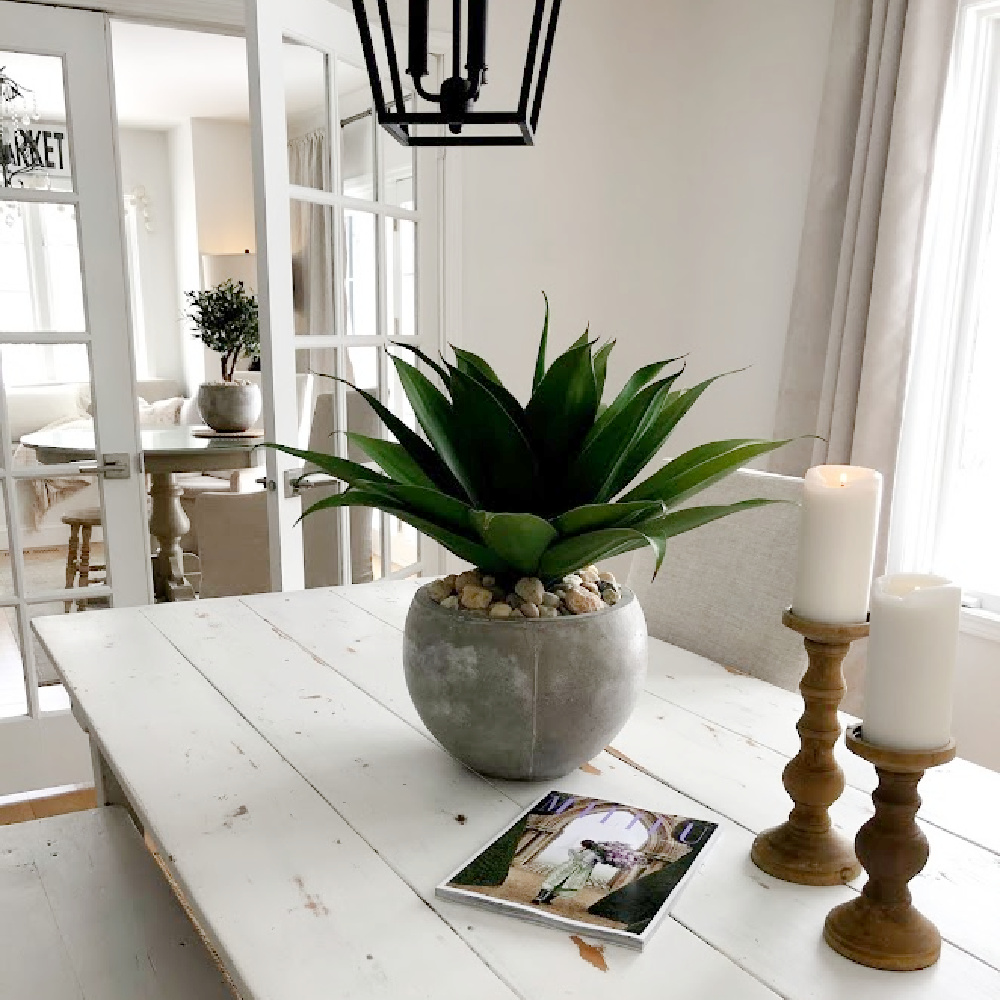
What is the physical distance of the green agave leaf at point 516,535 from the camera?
0.83 metres

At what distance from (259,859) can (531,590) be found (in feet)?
1.13

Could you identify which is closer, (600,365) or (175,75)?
(600,365)

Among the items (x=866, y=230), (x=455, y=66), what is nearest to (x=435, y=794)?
(x=455, y=66)

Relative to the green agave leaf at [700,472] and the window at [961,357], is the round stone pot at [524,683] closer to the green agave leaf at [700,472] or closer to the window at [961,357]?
the green agave leaf at [700,472]

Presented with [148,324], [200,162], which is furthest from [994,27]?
[148,324]

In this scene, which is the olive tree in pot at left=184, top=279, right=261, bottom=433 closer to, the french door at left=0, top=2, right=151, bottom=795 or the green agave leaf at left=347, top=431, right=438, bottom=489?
the french door at left=0, top=2, right=151, bottom=795

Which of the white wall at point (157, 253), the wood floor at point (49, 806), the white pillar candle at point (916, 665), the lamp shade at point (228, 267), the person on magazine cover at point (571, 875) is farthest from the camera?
the white wall at point (157, 253)

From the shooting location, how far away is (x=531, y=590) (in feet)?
3.01

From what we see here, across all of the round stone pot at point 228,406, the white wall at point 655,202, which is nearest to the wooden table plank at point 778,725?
the white wall at point 655,202

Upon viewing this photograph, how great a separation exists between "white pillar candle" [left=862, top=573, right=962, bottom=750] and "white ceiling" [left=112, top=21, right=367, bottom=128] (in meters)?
3.76

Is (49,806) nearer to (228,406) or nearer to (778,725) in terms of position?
(228,406)

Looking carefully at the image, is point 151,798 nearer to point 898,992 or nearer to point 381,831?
point 381,831

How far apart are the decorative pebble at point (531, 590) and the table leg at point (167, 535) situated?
3376 mm

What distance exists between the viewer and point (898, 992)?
65 cm
